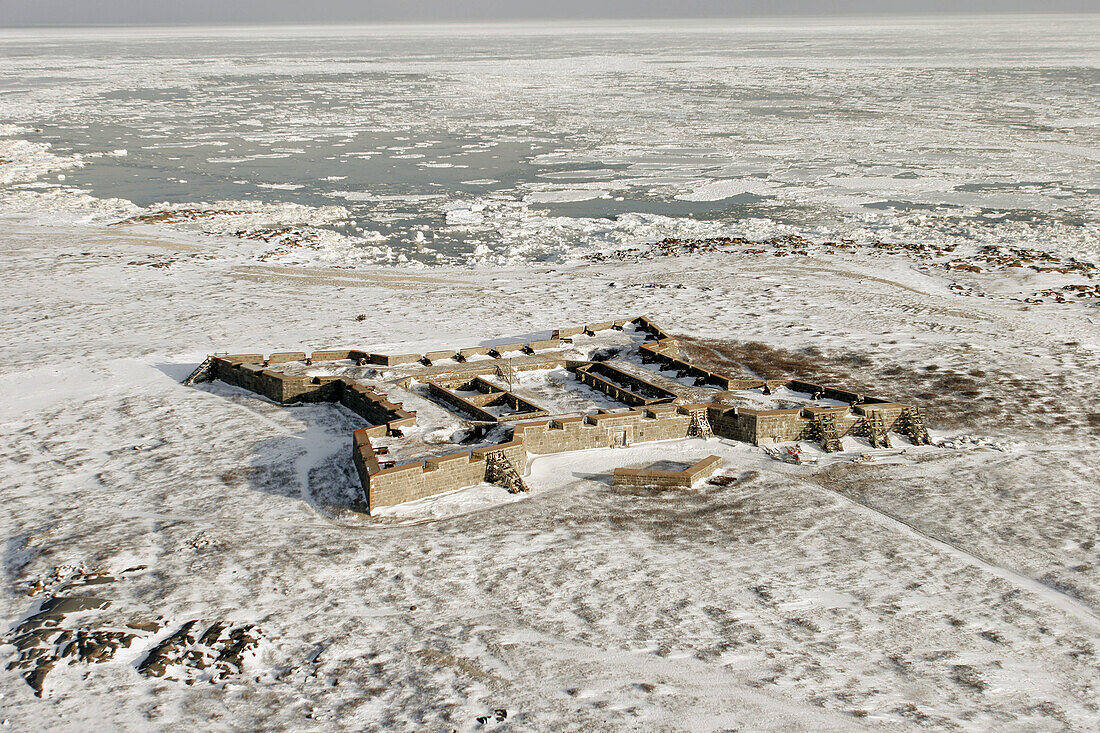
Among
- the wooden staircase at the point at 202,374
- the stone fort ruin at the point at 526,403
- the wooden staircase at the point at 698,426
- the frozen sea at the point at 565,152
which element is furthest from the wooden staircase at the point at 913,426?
the frozen sea at the point at 565,152

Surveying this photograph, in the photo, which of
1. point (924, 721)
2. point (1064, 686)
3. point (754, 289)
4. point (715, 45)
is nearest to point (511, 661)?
point (924, 721)

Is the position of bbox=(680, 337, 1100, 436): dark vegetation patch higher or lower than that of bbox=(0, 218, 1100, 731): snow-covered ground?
higher

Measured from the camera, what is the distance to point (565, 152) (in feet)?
171

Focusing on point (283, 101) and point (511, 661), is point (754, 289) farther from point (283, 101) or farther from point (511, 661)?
point (283, 101)

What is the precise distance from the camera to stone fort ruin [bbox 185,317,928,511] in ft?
52.7

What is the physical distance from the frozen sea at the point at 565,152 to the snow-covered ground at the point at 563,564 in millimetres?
13125

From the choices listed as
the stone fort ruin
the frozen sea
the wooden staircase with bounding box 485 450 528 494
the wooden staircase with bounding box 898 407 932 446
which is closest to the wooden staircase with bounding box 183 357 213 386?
the stone fort ruin

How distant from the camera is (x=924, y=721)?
10.0 metres

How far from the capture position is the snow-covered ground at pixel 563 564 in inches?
411

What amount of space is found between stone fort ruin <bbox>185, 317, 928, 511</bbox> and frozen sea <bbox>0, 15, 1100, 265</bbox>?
1155cm

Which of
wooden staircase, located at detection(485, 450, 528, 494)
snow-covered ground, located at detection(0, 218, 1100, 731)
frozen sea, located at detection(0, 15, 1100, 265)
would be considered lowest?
snow-covered ground, located at detection(0, 218, 1100, 731)

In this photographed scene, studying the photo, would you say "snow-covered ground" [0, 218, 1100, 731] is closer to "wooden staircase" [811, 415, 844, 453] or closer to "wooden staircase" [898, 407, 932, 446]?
"wooden staircase" [898, 407, 932, 446]

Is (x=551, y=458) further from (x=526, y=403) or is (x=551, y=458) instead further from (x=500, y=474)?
(x=526, y=403)

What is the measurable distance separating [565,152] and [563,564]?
137 feet
